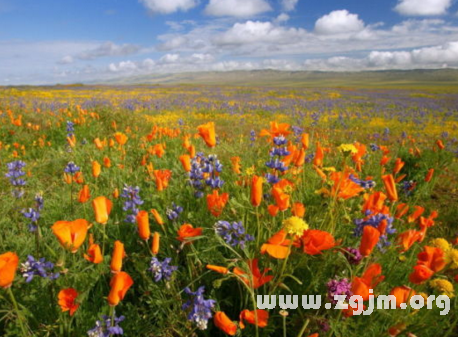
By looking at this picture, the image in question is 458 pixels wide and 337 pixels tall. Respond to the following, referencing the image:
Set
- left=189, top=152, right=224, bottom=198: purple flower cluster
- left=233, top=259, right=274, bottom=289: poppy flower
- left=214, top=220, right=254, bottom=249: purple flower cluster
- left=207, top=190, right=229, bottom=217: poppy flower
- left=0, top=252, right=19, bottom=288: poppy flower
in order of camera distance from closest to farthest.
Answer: left=0, top=252, right=19, bottom=288: poppy flower
left=233, top=259, right=274, bottom=289: poppy flower
left=214, top=220, right=254, bottom=249: purple flower cluster
left=207, top=190, right=229, bottom=217: poppy flower
left=189, top=152, right=224, bottom=198: purple flower cluster

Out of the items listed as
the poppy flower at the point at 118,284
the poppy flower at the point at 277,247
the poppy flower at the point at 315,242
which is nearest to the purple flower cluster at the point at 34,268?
the poppy flower at the point at 118,284

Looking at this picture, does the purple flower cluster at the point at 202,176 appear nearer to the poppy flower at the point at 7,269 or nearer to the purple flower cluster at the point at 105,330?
the purple flower cluster at the point at 105,330

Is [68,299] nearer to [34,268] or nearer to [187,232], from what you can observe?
[34,268]

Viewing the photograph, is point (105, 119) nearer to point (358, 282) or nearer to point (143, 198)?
point (143, 198)

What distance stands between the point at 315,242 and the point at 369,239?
21 centimetres

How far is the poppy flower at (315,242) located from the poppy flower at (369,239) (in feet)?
0.38

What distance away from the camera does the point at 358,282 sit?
100 centimetres

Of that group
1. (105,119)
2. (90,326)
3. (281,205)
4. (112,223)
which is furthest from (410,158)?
(105,119)

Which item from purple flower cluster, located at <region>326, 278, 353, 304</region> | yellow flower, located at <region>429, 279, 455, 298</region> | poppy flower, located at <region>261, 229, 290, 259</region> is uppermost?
poppy flower, located at <region>261, 229, 290, 259</region>

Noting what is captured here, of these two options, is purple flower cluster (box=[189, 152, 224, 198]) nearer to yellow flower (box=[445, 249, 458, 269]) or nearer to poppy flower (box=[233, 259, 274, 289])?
poppy flower (box=[233, 259, 274, 289])

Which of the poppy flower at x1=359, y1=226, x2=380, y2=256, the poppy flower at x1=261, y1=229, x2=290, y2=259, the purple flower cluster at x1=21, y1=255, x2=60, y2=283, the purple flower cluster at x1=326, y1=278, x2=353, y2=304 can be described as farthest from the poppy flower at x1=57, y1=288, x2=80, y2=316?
the poppy flower at x1=359, y1=226, x2=380, y2=256

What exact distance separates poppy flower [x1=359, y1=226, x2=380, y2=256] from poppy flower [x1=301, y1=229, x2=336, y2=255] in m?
0.12

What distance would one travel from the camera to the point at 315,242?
1.21 metres

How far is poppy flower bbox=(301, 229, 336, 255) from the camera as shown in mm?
1171
